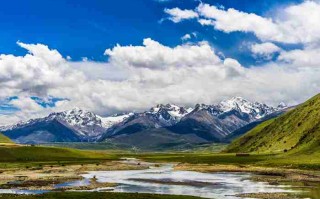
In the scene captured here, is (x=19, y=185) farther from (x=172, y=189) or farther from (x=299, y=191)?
(x=299, y=191)

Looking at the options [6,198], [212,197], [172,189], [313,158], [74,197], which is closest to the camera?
[6,198]

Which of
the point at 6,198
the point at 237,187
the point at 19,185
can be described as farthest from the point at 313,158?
the point at 6,198

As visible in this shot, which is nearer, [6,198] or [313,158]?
[6,198]

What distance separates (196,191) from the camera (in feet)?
311

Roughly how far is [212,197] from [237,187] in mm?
22523

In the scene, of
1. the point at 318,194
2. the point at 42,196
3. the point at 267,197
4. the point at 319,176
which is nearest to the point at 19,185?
the point at 42,196

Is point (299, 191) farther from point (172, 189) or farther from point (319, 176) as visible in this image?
point (319, 176)

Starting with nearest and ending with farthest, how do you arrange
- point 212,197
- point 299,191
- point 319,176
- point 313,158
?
1. point 212,197
2. point 299,191
3. point 319,176
4. point 313,158

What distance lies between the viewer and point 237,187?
103188 millimetres

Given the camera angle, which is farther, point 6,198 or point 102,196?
point 102,196

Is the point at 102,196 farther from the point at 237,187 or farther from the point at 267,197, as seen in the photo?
the point at 237,187

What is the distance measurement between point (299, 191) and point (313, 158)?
111223 mm

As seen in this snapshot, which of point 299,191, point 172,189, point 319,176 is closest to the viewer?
point 299,191

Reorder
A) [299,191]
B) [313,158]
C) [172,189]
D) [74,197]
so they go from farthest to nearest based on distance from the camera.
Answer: [313,158] < [172,189] < [299,191] < [74,197]
